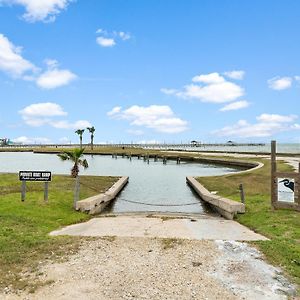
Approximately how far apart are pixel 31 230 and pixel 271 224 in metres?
8.18

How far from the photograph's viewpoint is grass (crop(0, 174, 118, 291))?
7926 mm

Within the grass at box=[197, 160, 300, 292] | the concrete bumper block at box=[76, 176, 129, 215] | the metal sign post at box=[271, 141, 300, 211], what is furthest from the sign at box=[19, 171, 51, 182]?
the metal sign post at box=[271, 141, 300, 211]

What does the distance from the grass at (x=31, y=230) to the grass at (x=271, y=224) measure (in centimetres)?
528

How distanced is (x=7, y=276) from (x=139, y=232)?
5.10 meters

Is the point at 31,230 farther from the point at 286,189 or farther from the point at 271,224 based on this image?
the point at 286,189

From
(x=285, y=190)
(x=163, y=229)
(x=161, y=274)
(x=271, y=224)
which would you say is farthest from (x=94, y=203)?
(x=161, y=274)

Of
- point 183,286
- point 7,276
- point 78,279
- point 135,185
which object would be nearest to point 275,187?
point 183,286

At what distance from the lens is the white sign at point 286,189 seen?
48.6 feet

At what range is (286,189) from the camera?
49.2 feet

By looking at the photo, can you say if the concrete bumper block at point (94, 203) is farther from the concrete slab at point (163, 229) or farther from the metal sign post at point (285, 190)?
the metal sign post at point (285, 190)

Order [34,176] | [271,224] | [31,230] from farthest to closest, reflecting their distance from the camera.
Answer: [34,176] → [271,224] → [31,230]

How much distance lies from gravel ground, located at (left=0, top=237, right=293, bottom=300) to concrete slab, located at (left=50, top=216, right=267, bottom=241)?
Answer: 1333mm

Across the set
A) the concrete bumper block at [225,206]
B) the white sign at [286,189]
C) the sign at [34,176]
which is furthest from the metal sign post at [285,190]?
the sign at [34,176]

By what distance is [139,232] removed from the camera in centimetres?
1190
